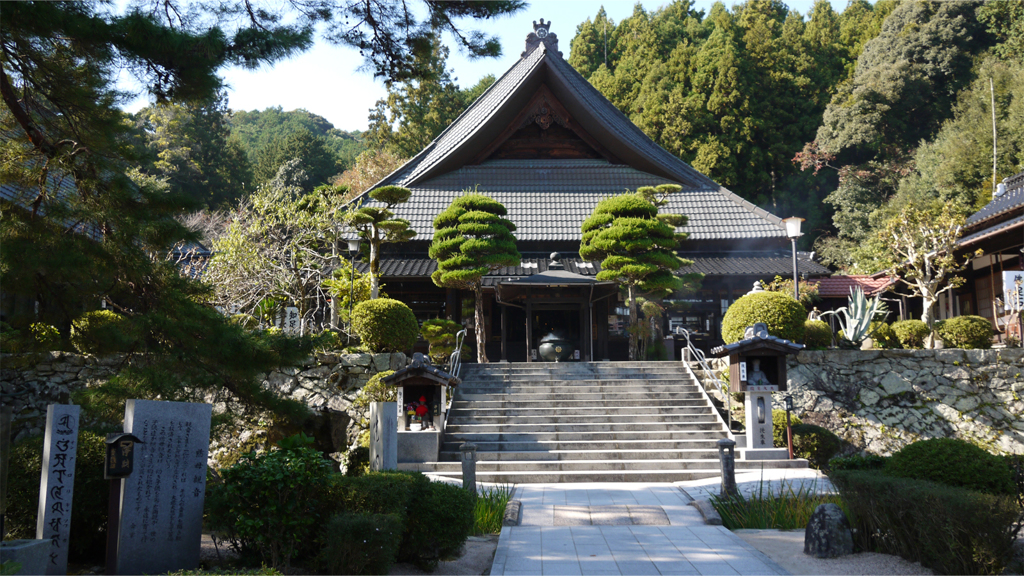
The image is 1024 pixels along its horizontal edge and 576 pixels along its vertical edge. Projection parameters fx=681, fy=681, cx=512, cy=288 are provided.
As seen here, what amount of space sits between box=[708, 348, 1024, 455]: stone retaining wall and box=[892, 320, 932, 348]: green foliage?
919 millimetres

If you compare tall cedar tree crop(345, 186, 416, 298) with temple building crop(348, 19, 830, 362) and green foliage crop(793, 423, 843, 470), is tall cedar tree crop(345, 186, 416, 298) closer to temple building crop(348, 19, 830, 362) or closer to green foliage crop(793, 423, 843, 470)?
temple building crop(348, 19, 830, 362)

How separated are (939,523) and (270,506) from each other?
4.65 meters

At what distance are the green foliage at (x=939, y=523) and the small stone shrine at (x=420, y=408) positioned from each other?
6468 millimetres

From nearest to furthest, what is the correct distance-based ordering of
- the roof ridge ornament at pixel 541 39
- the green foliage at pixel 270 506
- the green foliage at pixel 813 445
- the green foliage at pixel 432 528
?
the green foliage at pixel 270 506, the green foliage at pixel 432 528, the green foliage at pixel 813 445, the roof ridge ornament at pixel 541 39

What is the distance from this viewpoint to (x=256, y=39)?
5848 mm

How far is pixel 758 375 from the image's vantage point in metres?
10.8

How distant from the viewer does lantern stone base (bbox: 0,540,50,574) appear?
12.7ft

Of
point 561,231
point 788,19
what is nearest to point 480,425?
point 561,231

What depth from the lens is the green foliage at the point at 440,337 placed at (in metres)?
14.6

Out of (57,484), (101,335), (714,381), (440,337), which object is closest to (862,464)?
(714,381)

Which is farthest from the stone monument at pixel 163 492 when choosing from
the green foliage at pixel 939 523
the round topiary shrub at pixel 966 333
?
the round topiary shrub at pixel 966 333

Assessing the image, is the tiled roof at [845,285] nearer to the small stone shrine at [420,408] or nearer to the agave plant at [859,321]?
the agave plant at [859,321]

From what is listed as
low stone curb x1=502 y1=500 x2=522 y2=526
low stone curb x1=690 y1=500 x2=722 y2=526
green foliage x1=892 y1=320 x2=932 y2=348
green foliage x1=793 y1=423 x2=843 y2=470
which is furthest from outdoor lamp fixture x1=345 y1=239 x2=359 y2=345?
green foliage x1=892 y1=320 x2=932 y2=348

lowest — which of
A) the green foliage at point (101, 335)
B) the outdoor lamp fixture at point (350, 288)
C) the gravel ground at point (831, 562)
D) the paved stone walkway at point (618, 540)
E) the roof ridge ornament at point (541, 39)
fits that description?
the paved stone walkway at point (618, 540)
